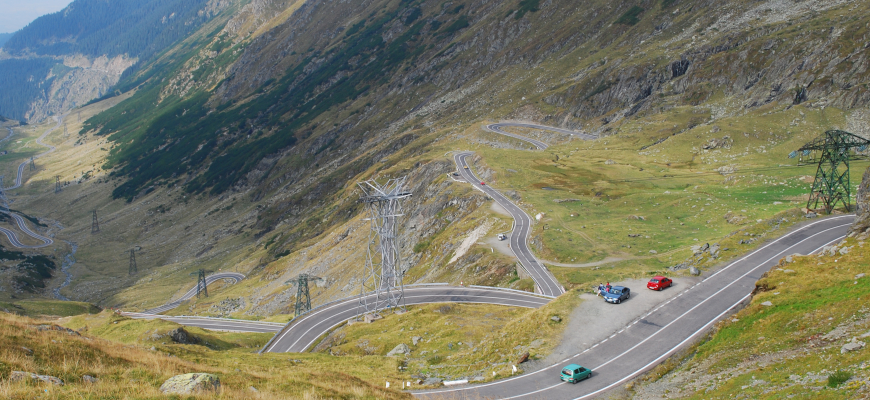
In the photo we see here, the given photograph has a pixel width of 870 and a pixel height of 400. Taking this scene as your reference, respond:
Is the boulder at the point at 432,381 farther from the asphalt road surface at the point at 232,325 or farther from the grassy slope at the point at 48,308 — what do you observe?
the grassy slope at the point at 48,308

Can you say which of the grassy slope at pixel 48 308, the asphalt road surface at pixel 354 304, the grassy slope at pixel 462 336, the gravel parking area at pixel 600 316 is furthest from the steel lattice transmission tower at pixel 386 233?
the grassy slope at pixel 48 308

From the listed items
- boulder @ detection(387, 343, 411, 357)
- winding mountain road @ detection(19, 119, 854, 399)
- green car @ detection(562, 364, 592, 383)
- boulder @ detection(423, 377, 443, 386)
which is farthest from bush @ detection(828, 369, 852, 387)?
boulder @ detection(387, 343, 411, 357)

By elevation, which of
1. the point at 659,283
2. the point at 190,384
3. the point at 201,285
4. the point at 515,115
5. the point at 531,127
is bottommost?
the point at 659,283

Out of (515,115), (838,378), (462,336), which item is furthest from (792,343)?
(515,115)

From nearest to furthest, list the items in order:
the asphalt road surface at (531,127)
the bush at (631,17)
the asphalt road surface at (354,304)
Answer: the asphalt road surface at (354,304)
the asphalt road surface at (531,127)
the bush at (631,17)

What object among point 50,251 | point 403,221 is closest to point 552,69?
point 403,221

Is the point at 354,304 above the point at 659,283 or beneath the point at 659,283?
above

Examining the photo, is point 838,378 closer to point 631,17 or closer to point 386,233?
point 386,233
